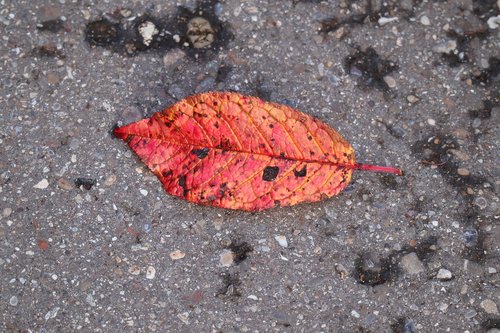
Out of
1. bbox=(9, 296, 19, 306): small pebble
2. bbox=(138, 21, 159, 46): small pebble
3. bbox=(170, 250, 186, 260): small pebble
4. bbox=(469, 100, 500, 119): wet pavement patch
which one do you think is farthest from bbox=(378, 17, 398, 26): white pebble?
bbox=(9, 296, 19, 306): small pebble

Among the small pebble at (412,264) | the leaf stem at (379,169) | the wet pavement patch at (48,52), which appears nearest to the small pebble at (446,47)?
the leaf stem at (379,169)

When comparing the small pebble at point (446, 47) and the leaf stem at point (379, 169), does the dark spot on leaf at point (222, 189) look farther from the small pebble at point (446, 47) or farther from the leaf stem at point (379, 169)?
the small pebble at point (446, 47)

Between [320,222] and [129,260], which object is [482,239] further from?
[129,260]

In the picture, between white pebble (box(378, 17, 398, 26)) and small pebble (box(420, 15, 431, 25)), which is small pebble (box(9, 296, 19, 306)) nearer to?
white pebble (box(378, 17, 398, 26))

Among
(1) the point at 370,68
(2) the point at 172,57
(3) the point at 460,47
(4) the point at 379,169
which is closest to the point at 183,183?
(2) the point at 172,57

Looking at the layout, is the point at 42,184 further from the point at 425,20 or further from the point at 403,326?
the point at 425,20

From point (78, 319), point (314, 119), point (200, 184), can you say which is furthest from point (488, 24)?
point (78, 319)
